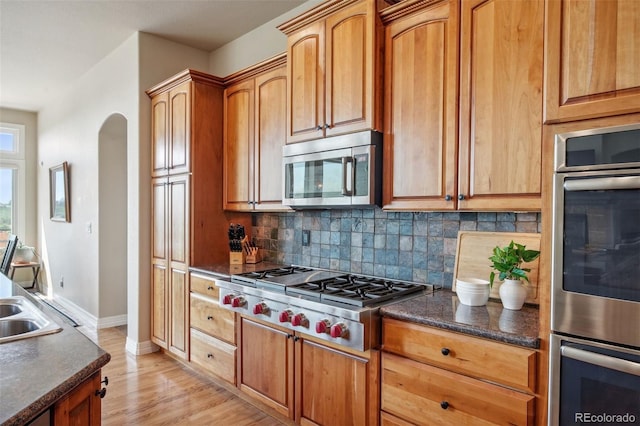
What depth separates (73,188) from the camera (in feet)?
17.0

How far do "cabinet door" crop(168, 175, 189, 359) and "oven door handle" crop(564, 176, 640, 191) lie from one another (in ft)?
9.03

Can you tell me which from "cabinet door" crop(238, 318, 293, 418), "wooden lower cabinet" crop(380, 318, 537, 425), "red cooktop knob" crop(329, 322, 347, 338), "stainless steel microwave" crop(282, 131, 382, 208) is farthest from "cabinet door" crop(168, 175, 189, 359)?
"wooden lower cabinet" crop(380, 318, 537, 425)

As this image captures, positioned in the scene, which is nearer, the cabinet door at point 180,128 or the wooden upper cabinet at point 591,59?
the wooden upper cabinet at point 591,59

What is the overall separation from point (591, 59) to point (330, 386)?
1.82 m

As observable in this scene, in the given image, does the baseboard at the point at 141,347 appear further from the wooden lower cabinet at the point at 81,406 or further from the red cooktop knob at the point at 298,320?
the wooden lower cabinet at the point at 81,406

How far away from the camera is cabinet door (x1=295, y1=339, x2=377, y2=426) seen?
A: 1.98 metres

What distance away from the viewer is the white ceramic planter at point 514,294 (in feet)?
5.99

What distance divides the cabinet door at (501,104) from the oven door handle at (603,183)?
1.27 feet

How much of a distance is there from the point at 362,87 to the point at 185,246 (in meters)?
1.97

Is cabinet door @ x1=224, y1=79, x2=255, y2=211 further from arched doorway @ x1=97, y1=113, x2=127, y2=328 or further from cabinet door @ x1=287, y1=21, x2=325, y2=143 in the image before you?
arched doorway @ x1=97, y1=113, x2=127, y2=328

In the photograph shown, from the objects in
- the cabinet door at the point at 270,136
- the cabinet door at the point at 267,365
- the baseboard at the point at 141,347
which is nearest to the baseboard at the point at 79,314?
the baseboard at the point at 141,347

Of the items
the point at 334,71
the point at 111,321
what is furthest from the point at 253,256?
the point at 111,321

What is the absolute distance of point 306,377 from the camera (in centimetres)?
226

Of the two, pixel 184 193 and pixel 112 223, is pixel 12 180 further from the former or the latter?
pixel 184 193
